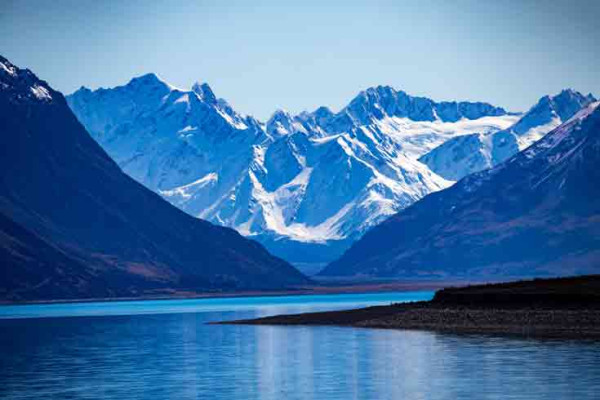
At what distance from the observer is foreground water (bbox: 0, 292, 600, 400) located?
102 metres

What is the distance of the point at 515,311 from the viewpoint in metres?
164

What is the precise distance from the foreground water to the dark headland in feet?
23.7

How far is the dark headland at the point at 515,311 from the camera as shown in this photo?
150750 millimetres

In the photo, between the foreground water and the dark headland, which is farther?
the dark headland

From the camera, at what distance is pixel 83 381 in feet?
376

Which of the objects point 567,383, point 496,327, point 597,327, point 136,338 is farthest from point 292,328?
point 567,383

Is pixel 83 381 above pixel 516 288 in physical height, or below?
below

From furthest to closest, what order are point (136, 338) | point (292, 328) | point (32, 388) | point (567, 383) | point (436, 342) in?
point (292, 328) → point (136, 338) → point (436, 342) → point (32, 388) → point (567, 383)

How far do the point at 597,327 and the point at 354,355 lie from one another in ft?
98.9

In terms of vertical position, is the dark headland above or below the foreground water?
above

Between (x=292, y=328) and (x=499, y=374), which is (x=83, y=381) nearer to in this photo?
(x=499, y=374)

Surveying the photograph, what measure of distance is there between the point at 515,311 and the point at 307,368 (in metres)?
48.6

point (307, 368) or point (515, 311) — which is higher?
point (515, 311)

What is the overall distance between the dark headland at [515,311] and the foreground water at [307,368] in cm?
723
